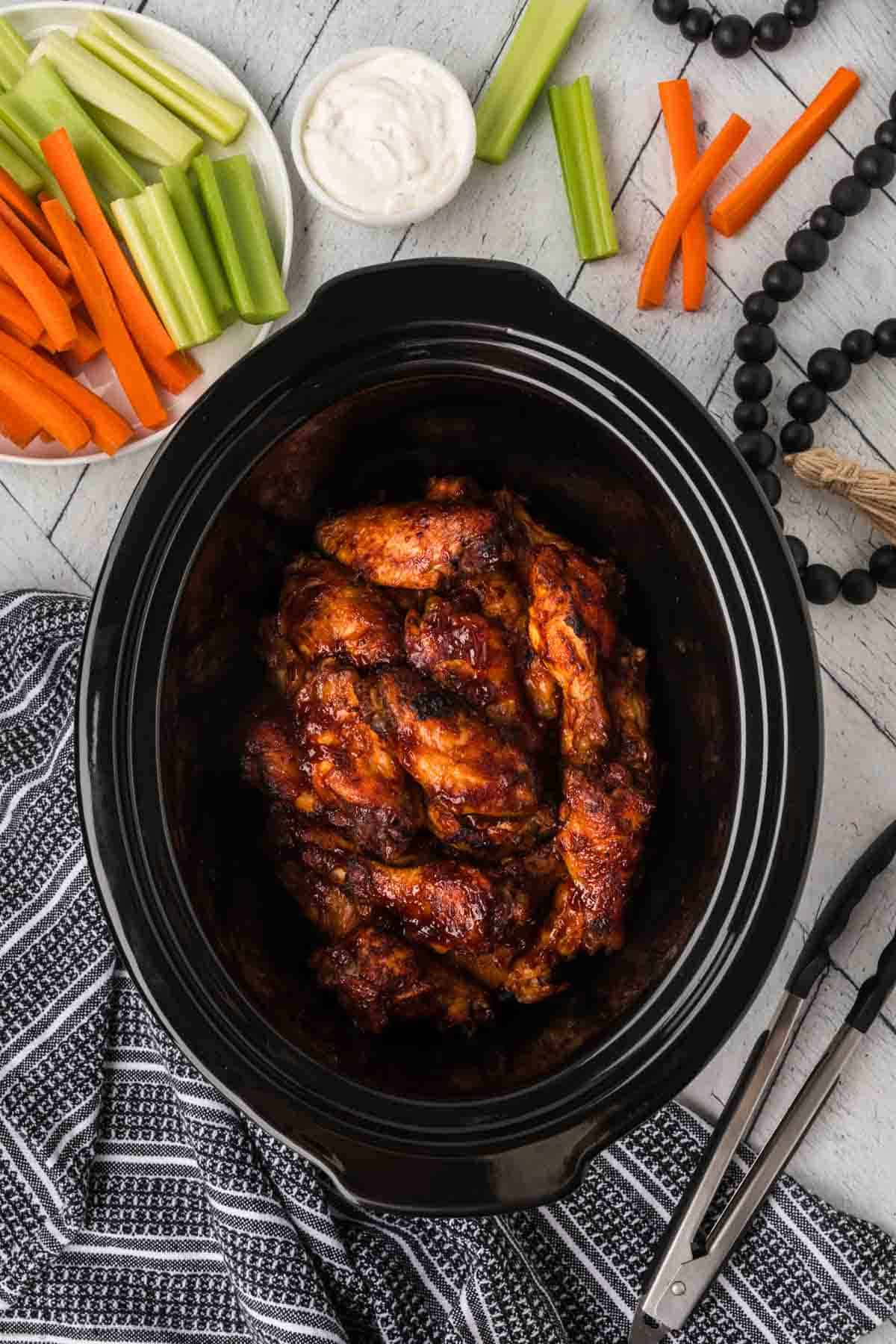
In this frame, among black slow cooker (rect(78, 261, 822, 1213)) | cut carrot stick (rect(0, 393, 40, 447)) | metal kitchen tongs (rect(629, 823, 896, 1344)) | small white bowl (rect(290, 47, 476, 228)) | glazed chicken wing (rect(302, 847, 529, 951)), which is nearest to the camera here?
black slow cooker (rect(78, 261, 822, 1213))

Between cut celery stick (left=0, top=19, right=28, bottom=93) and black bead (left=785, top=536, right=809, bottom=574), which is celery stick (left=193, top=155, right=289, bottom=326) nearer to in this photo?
cut celery stick (left=0, top=19, right=28, bottom=93)

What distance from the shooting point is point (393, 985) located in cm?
189

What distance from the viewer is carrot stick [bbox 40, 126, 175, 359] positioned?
94.4 inches

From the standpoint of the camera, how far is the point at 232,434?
5.87ft

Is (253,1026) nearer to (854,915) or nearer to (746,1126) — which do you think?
(746,1126)

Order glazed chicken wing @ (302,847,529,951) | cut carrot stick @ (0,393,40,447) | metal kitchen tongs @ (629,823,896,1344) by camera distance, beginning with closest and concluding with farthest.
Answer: glazed chicken wing @ (302,847,529,951), metal kitchen tongs @ (629,823,896,1344), cut carrot stick @ (0,393,40,447)

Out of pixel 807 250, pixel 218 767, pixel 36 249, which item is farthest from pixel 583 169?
pixel 218 767

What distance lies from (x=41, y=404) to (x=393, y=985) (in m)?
1.33

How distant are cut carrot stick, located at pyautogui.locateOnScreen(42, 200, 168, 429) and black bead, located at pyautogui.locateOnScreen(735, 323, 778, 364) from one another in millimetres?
1137

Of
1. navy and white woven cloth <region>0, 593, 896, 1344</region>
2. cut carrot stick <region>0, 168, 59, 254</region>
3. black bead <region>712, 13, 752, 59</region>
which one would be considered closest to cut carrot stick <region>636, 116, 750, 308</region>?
black bead <region>712, 13, 752, 59</region>

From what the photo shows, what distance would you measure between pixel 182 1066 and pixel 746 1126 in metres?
1.03

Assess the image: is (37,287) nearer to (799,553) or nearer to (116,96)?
(116,96)

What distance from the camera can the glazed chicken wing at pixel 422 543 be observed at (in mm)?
1901

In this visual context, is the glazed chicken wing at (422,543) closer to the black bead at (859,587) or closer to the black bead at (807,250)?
the black bead at (859,587)
